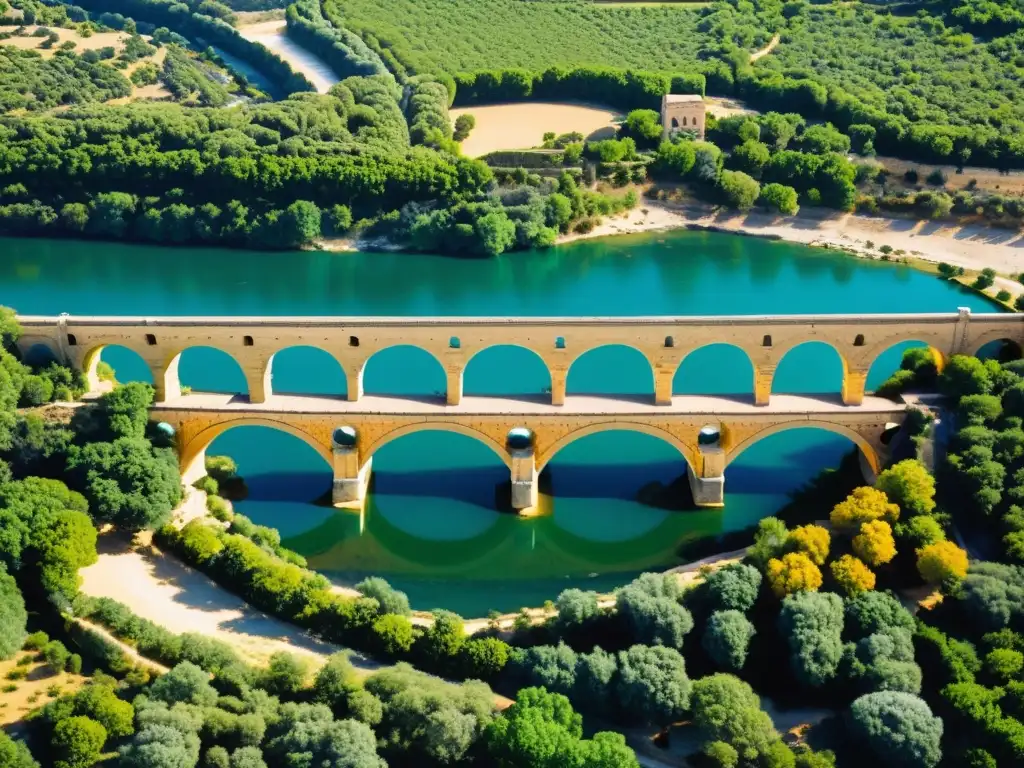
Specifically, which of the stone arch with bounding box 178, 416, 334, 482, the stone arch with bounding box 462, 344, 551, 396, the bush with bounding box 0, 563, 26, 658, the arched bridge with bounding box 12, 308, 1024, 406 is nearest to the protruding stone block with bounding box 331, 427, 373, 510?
the stone arch with bounding box 178, 416, 334, 482

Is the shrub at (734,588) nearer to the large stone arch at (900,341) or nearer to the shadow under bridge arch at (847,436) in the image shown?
the shadow under bridge arch at (847,436)

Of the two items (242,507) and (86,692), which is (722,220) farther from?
(86,692)

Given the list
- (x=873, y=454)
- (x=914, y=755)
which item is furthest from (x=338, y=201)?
(x=914, y=755)

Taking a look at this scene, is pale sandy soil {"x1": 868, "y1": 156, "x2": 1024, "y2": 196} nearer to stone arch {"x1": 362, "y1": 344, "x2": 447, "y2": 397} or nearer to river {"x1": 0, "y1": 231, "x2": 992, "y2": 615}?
river {"x1": 0, "y1": 231, "x2": 992, "y2": 615}

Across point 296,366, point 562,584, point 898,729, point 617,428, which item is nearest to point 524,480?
point 617,428

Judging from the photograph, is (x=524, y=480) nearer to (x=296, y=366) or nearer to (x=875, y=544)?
(x=875, y=544)

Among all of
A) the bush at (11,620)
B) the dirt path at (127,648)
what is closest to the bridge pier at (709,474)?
the dirt path at (127,648)
